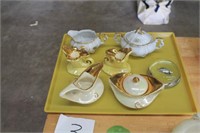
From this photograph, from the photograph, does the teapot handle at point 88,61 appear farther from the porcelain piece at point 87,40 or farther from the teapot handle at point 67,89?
the teapot handle at point 67,89

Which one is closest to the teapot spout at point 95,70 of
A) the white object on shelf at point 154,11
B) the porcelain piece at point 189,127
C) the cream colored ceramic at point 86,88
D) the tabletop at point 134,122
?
the cream colored ceramic at point 86,88

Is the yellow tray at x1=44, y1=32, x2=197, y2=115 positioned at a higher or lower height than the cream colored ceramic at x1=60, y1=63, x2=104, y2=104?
lower

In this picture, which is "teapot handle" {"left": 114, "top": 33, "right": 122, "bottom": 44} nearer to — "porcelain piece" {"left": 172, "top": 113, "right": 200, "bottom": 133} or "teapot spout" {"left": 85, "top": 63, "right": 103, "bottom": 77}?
"teapot spout" {"left": 85, "top": 63, "right": 103, "bottom": 77}

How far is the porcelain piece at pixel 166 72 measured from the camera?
0.76 meters

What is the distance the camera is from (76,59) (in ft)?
2.52

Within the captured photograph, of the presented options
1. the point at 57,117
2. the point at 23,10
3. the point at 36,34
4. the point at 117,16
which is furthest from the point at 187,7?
the point at 57,117

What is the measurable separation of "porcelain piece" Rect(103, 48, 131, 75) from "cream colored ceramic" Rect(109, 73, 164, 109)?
0.29 feet

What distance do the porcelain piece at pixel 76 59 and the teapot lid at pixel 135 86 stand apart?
0.61 feet

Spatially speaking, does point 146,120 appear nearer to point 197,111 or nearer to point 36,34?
point 197,111

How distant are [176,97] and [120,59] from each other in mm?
211

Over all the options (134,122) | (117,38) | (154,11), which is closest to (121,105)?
(134,122)

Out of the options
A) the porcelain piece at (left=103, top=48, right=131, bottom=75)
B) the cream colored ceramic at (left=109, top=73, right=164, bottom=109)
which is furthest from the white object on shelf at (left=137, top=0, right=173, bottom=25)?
the cream colored ceramic at (left=109, top=73, right=164, bottom=109)

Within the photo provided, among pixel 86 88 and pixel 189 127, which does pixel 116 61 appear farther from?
pixel 189 127

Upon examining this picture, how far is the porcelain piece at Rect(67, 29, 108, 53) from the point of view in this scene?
2.75 ft
